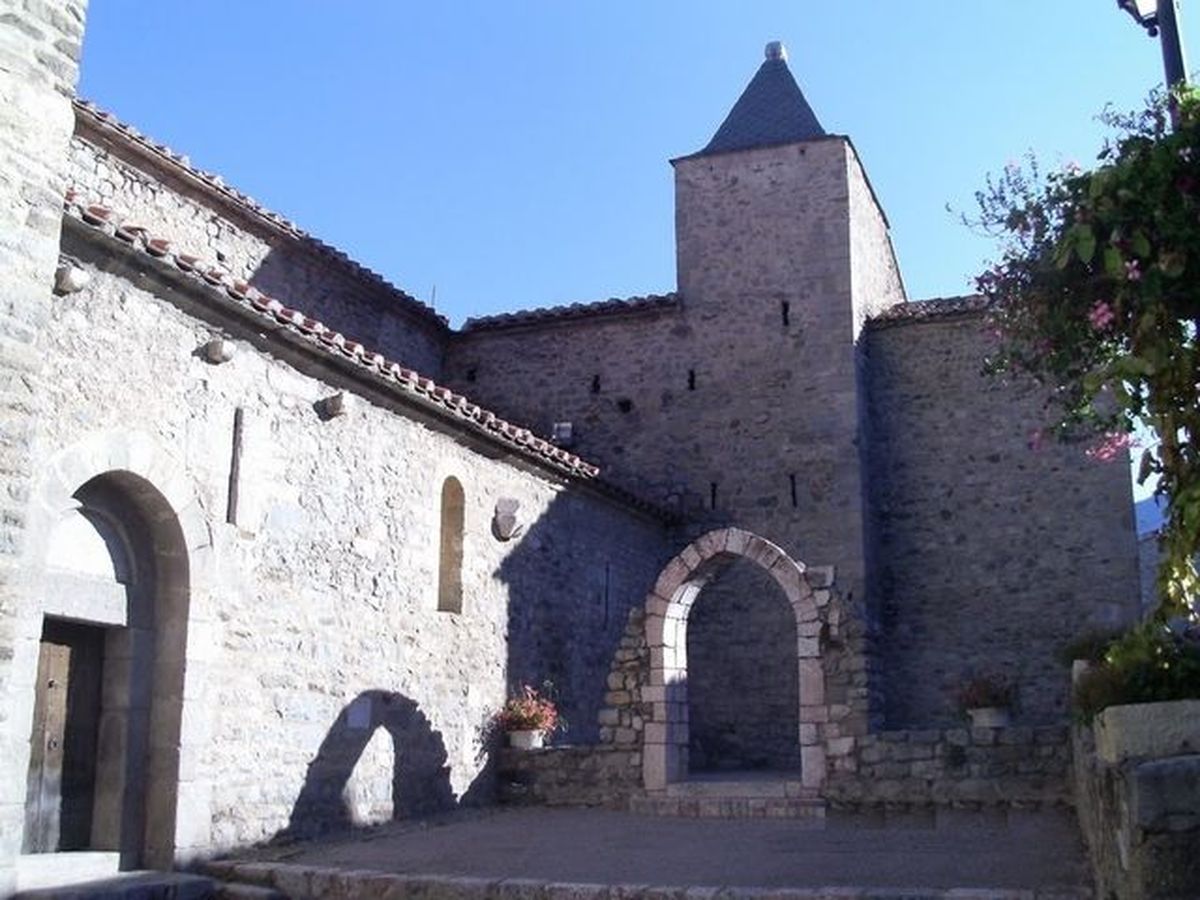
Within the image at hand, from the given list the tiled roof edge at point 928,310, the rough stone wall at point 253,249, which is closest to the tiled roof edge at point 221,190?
the rough stone wall at point 253,249

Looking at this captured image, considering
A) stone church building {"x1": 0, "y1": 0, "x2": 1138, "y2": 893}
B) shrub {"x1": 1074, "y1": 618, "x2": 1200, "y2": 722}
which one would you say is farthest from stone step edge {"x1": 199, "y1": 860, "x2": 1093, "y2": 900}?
shrub {"x1": 1074, "y1": 618, "x2": 1200, "y2": 722}

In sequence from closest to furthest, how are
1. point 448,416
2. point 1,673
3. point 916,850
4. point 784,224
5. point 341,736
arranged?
point 1,673 → point 916,850 → point 341,736 → point 448,416 → point 784,224

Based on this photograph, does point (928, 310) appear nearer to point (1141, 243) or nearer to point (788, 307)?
point (788, 307)

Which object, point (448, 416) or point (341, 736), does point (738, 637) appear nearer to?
point (448, 416)

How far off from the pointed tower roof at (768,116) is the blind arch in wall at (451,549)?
887cm

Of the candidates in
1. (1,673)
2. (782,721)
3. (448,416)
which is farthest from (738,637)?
(1,673)

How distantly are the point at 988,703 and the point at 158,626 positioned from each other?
757 cm

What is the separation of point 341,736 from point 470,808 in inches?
95.3

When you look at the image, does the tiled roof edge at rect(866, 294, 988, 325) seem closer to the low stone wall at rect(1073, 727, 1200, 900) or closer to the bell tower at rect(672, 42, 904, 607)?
the bell tower at rect(672, 42, 904, 607)

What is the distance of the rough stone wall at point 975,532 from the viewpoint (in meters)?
16.8

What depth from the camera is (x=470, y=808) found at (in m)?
12.6

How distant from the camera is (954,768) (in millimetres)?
11438

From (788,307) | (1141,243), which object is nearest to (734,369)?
(788,307)

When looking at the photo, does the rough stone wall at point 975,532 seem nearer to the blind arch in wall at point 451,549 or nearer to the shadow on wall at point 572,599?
the shadow on wall at point 572,599
